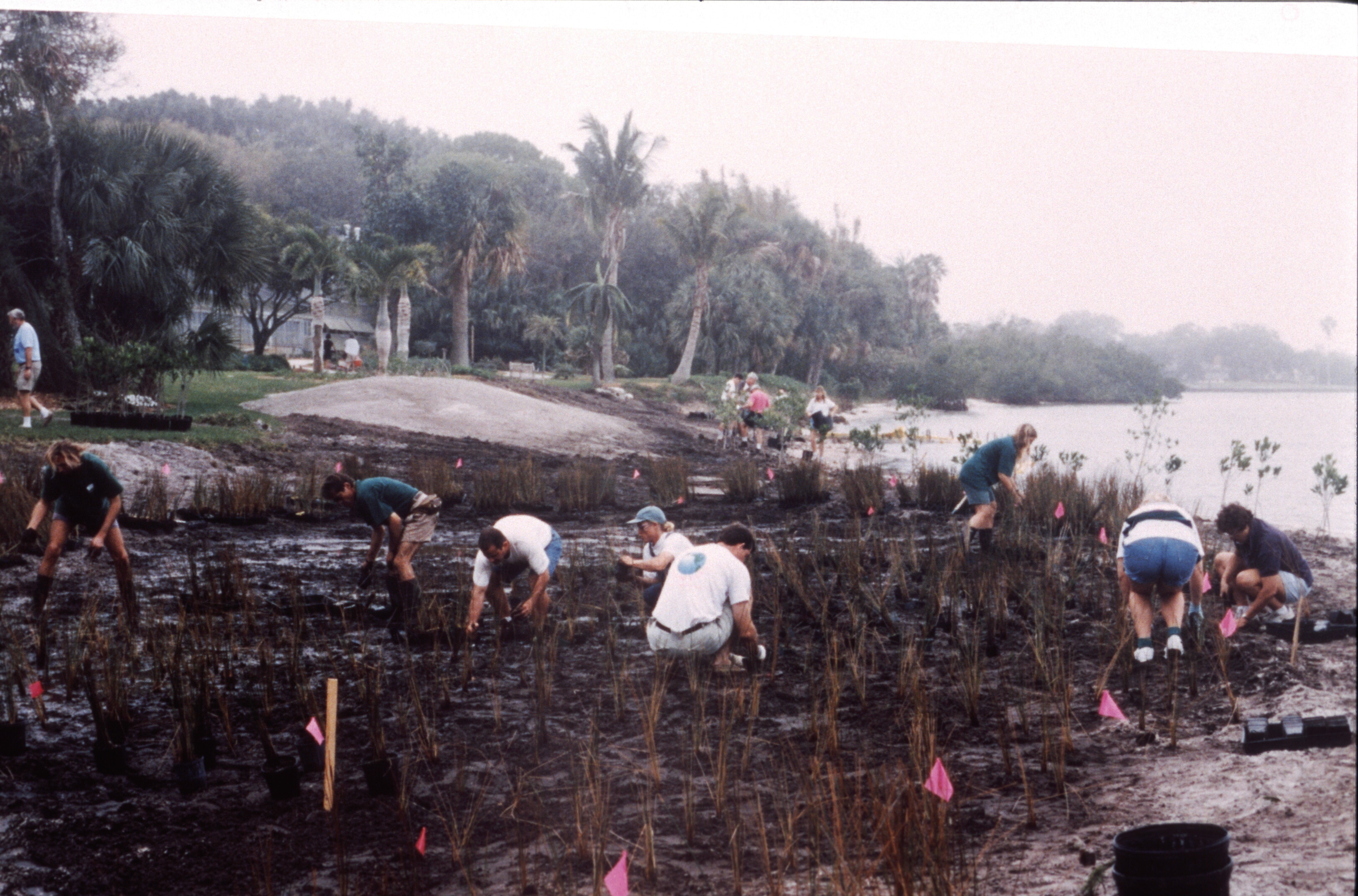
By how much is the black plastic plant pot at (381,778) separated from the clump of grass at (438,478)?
195 cm

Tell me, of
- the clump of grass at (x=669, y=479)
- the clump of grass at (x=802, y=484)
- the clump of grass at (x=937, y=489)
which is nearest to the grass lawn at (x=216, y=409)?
the clump of grass at (x=669, y=479)

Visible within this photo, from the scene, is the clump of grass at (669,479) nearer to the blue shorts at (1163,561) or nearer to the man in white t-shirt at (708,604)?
the man in white t-shirt at (708,604)

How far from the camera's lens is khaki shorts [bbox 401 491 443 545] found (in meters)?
4.53

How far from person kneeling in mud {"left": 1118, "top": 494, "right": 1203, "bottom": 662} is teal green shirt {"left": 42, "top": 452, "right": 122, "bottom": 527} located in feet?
14.9

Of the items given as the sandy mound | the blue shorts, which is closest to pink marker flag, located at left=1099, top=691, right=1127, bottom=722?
the blue shorts

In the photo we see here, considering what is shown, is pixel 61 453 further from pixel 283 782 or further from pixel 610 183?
pixel 610 183

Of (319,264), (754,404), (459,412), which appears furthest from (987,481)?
(319,264)

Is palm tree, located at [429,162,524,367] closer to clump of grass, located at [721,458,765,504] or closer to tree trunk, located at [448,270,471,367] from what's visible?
tree trunk, located at [448,270,471,367]

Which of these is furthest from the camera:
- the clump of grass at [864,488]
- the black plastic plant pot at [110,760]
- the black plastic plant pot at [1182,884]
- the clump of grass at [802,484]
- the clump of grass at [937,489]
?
the clump of grass at [937,489]

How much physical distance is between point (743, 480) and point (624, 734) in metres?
2.07

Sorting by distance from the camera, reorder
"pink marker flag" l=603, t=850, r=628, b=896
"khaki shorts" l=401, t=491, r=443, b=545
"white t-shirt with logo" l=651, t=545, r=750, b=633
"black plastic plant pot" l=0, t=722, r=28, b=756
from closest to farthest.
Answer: "pink marker flag" l=603, t=850, r=628, b=896 → "black plastic plant pot" l=0, t=722, r=28, b=756 → "white t-shirt with logo" l=651, t=545, r=750, b=633 → "khaki shorts" l=401, t=491, r=443, b=545

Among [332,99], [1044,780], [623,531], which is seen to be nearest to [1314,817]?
[1044,780]

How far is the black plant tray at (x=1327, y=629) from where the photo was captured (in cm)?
333

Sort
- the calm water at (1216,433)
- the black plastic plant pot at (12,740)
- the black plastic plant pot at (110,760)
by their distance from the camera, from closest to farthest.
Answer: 1. the black plastic plant pot at (110,760)
2. the black plastic plant pot at (12,740)
3. the calm water at (1216,433)
